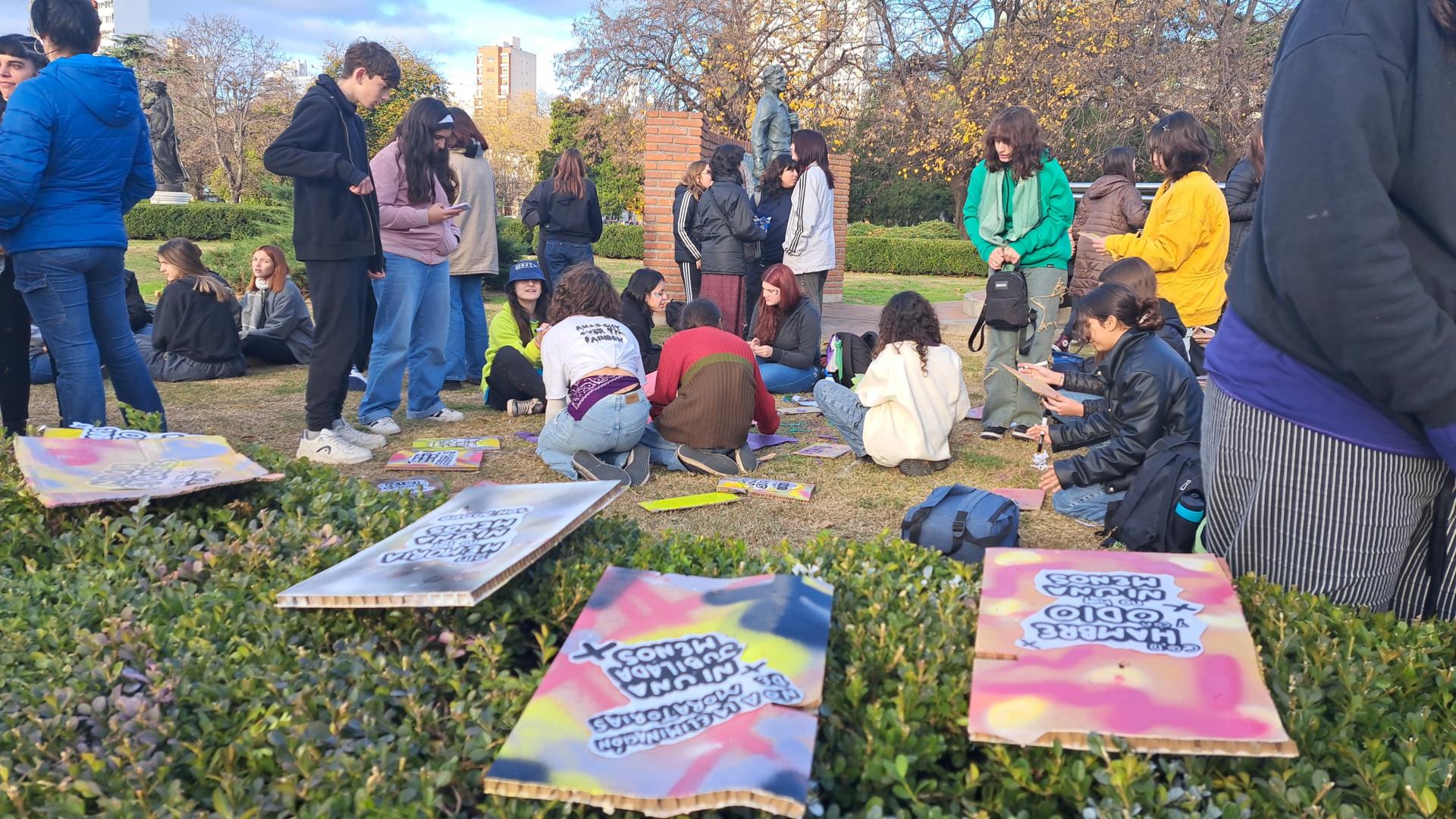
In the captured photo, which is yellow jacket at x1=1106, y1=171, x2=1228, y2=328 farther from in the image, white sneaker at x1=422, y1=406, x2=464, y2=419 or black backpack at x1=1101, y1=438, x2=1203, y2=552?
white sneaker at x1=422, y1=406, x2=464, y2=419

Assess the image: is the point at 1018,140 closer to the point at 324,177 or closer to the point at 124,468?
the point at 324,177

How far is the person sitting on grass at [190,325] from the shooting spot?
7996 millimetres

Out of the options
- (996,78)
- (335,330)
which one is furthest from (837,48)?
(335,330)

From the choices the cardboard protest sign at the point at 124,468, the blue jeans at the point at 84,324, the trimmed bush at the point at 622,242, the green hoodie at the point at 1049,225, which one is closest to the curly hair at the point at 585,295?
the blue jeans at the point at 84,324

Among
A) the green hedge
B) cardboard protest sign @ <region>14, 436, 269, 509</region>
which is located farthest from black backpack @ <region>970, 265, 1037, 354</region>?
the green hedge

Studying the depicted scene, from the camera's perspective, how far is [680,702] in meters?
1.74

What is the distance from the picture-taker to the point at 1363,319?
185 cm

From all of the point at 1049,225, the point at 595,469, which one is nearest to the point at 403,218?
the point at 595,469

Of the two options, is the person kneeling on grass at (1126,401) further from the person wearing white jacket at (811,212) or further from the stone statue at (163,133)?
the stone statue at (163,133)

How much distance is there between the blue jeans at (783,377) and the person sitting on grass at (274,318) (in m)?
3.76

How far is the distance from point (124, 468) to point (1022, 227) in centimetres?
487

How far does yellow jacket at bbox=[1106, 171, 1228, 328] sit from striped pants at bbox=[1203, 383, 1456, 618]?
13.3ft

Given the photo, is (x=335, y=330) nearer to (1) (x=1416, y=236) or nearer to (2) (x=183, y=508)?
(2) (x=183, y=508)

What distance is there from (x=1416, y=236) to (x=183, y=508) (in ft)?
9.81
